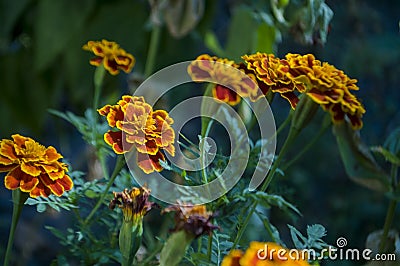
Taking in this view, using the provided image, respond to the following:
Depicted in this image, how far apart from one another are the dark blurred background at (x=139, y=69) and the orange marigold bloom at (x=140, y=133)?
0.41m

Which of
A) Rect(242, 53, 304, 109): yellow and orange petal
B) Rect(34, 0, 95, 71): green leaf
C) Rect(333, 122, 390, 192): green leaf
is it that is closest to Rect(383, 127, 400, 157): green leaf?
Rect(333, 122, 390, 192): green leaf

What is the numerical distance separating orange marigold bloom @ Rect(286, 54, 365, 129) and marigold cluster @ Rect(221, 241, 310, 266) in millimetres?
110

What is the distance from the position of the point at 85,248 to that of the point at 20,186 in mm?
103

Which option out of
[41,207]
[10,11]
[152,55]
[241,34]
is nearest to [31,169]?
[41,207]

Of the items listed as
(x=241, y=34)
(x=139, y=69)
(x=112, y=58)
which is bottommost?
(x=139, y=69)

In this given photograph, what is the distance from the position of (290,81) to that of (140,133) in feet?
0.35

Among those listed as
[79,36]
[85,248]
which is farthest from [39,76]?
[85,248]

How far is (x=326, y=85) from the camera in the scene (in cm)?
45

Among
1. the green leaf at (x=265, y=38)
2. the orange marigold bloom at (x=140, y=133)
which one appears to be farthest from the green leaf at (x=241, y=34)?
the orange marigold bloom at (x=140, y=133)

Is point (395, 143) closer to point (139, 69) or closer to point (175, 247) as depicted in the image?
point (175, 247)

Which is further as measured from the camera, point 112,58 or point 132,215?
point 112,58

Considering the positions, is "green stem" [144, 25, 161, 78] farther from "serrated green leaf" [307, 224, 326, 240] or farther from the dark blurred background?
"serrated green leaf" [307, 224, 326, 240]

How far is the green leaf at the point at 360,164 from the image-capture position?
0.58 m

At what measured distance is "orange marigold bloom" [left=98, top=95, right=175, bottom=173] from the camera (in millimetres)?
446
